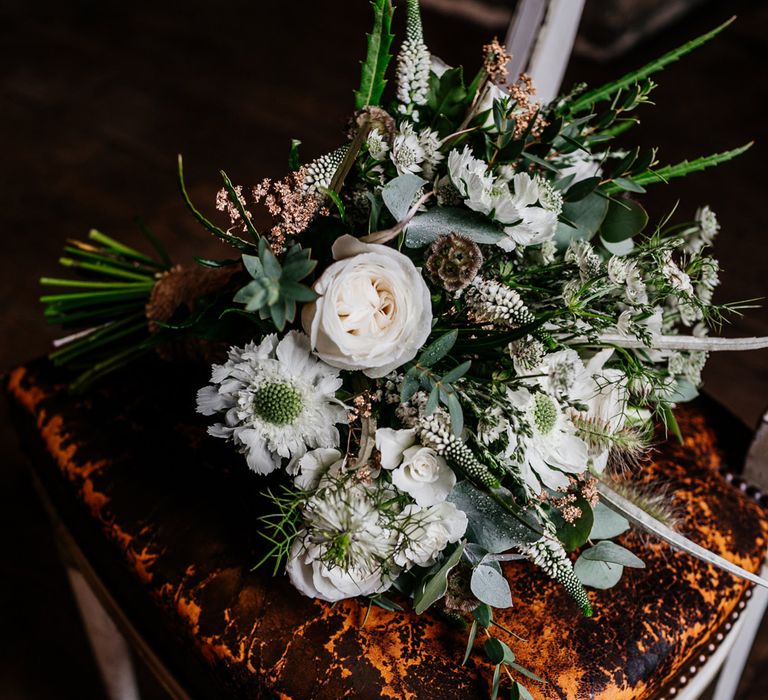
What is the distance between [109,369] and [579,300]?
606mm

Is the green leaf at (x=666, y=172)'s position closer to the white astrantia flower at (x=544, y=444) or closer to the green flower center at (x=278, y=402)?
the white astrantia flower at (x=544, y=444)

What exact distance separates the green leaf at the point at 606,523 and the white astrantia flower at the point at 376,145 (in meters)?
0.40

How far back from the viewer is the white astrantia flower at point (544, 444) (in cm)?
63

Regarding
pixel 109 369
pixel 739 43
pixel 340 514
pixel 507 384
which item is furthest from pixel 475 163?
pixel 739 43

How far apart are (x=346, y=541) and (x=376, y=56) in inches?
17.7

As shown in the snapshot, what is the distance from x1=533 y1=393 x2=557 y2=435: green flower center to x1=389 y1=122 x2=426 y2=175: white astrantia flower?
0.23 metres

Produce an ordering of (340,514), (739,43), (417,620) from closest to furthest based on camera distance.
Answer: (340,514)
(417,620)
(739,43)

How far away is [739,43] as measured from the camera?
344cm

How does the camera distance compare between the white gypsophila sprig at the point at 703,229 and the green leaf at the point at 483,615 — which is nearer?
the green leaf at the point at 483,615

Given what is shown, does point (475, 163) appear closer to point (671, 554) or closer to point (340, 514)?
point (340, 514)

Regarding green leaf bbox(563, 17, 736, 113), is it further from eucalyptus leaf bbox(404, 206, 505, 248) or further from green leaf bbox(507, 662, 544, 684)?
green leaf bbox(507, 662, 544, 684)

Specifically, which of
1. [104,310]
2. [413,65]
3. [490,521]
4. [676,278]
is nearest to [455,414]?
[490,521]

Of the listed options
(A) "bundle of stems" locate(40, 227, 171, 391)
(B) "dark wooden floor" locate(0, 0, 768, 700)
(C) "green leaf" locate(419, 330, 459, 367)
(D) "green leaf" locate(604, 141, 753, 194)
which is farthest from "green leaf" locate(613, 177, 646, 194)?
(B) "dark wooden floor" locate(0, 0, 768, 700)

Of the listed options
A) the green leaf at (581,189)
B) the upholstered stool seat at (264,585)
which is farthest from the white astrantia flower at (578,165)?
the upholstered stool seat at (264,585)
